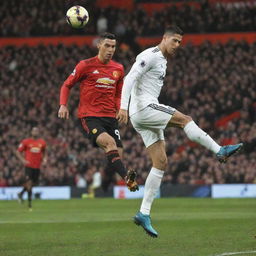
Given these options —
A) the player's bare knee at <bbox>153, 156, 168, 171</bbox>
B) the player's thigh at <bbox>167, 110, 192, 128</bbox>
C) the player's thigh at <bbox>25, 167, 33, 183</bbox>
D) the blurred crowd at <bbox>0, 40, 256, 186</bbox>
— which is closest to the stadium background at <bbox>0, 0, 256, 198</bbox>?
the blurred crowd at <bbox>0, 40, 256, 186</bbox>

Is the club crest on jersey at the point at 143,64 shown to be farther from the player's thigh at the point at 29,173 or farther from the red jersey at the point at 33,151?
the red jersey at the point at 33,151

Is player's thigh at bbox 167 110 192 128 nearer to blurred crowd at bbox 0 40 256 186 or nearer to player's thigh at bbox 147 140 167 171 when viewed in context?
player's thigh at bbox 147 140 167 171

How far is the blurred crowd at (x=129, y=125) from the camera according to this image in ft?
88.9

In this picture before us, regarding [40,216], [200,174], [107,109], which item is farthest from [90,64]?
[200,174]

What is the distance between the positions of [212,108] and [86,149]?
5.00 metres

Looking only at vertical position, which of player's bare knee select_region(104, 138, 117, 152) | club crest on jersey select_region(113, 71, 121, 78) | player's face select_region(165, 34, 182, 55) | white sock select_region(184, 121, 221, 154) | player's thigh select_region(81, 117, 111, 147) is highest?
player's face select_region(165, 34, 182, 55)

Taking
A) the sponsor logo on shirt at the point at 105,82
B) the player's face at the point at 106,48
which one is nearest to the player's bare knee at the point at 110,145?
the sponsor logo on shirt at the point at 105,82

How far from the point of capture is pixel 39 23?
3519 cm

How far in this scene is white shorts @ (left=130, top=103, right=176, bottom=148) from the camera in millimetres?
9805

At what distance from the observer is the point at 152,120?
9.92 m

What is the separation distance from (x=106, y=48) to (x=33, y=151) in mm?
10803

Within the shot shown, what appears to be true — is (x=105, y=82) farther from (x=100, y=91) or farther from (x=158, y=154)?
(x=158, y=154)

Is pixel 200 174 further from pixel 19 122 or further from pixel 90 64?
pixel 90 64

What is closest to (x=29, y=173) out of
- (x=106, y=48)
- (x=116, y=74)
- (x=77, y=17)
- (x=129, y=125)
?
(x=129, y=125)
